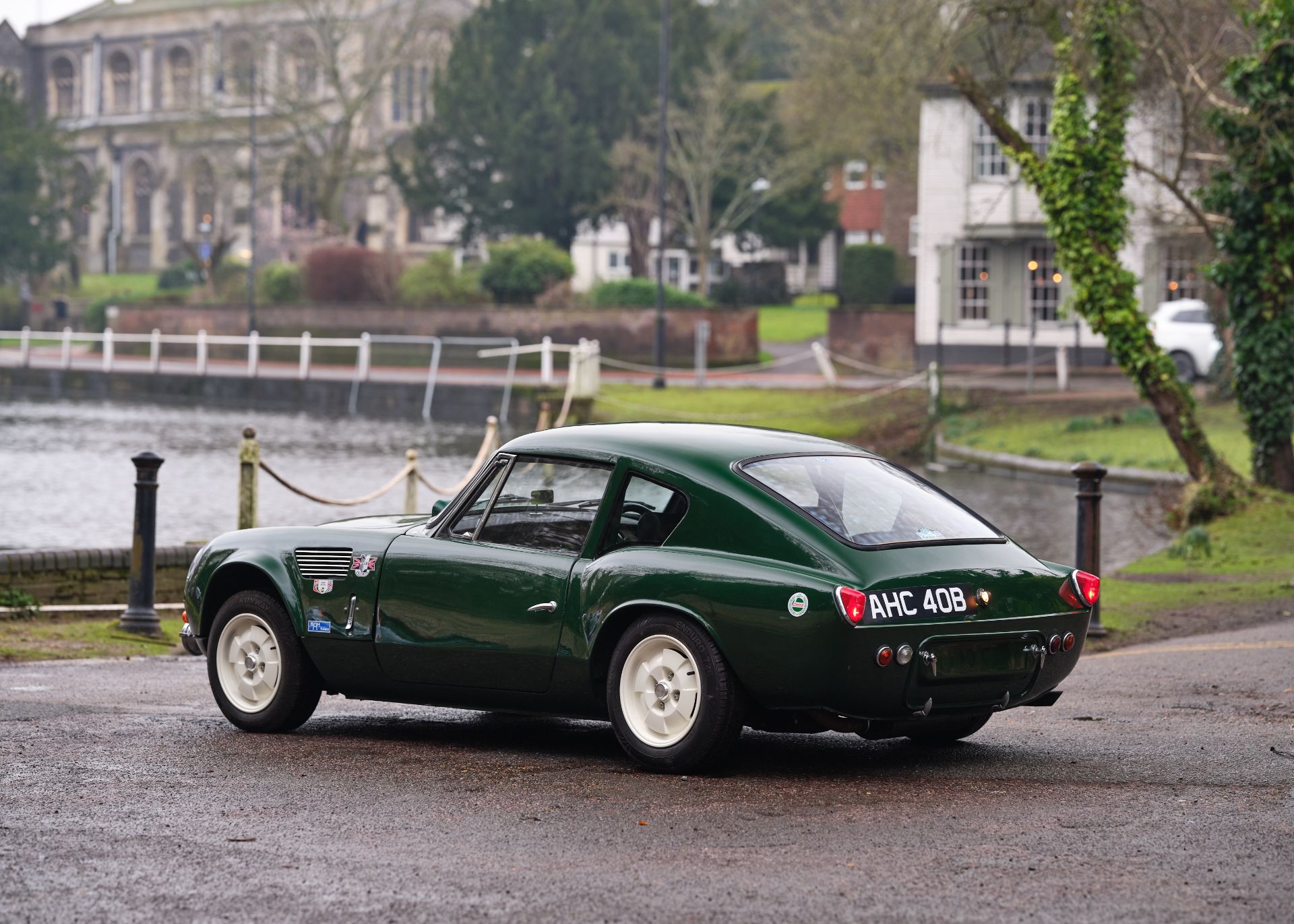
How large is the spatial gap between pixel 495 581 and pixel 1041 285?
41308 mm

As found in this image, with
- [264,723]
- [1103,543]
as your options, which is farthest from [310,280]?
[264,723]

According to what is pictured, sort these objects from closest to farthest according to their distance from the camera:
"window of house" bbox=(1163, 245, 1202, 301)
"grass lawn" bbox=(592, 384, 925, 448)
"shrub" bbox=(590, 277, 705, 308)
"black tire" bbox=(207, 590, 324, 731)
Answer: "black tire" bbox=(207, 590, 324, 731) → "grass lawn" bbox=(592, 384, 925, 448) → "window of house" bbox=(1163, 245, 1202, 301) → "shrub" bbox=(590, 277, 705, 308)

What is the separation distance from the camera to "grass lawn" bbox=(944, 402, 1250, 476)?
27078 mm

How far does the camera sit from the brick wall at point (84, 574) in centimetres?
1343

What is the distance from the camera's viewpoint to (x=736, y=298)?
60.8 metres

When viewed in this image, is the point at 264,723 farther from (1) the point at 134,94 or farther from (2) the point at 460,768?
(1) the point at 134,94

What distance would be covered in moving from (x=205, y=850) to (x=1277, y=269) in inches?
620

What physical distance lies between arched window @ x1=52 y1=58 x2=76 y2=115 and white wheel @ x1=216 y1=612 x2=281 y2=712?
4332 inches

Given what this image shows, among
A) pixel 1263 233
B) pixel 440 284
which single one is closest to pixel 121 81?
pixel 440 284

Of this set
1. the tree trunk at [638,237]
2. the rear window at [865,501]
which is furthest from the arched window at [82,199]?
the rear window at [865,501]

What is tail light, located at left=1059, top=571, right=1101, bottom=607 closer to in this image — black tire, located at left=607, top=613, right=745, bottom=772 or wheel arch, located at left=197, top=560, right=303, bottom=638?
black tire, located at left=607, top=613, right=745, bottom=772

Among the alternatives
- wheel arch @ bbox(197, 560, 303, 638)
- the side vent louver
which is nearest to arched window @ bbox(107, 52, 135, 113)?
wheel arch @ bbox(197, 560, 303, 638)

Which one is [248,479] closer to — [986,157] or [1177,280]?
[1177,280]

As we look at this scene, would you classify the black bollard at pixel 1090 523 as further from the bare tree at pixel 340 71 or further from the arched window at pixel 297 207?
the arched window at pixel 297 207
